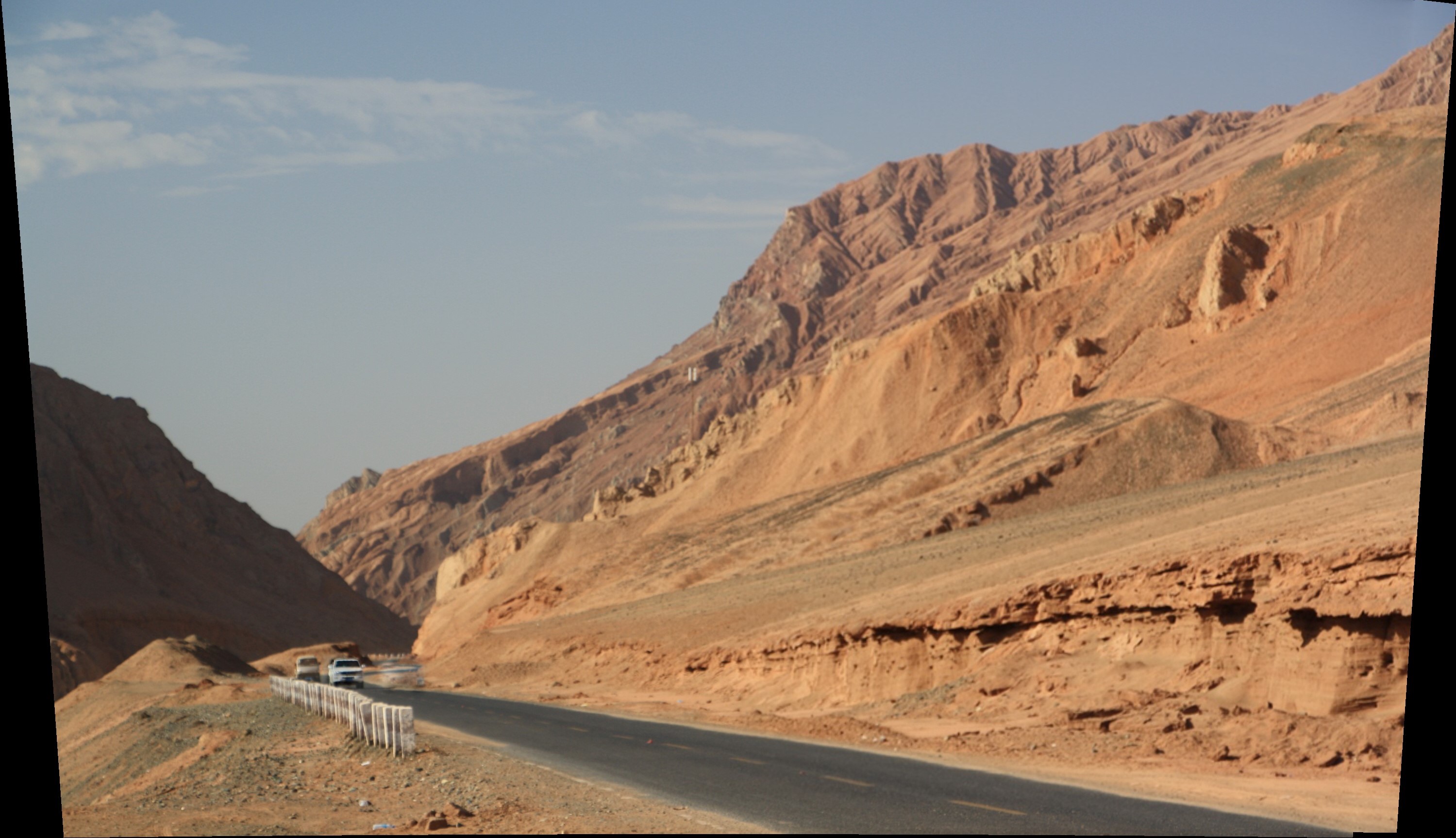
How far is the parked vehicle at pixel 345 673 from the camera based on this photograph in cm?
4822

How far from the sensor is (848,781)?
55.3ft

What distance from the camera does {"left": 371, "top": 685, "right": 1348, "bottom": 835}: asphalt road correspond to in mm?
12984

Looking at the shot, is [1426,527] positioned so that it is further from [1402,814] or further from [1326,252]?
[1326,252]

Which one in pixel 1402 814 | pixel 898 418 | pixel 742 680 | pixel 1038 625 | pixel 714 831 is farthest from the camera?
pixel 898 418

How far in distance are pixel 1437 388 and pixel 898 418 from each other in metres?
75.9

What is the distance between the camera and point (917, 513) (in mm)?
60438

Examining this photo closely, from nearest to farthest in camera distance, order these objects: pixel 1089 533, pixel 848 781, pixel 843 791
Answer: pixel 843 791 → pixel 848 781 → pixel 1089 533

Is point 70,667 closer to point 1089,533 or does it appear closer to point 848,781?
point 1089,533

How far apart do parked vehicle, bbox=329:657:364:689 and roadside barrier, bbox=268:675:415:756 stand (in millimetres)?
15723

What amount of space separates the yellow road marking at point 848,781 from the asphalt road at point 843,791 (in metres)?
0.02

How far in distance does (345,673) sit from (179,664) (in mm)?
20135

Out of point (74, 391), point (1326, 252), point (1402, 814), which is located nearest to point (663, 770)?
point (1402, 814)

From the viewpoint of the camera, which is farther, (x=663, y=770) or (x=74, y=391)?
(x=74, y=391)

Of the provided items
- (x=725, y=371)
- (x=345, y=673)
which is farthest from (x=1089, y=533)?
(x=725, y=371)
